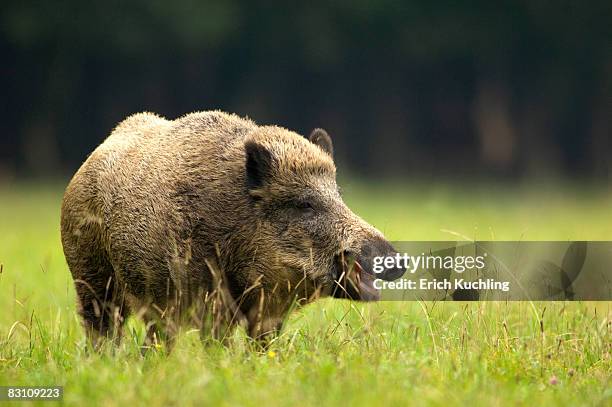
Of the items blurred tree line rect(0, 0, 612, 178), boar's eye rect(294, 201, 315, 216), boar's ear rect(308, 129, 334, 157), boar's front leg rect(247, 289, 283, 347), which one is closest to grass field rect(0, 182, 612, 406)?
boar's front leg rect(247, 289, 283, 347)

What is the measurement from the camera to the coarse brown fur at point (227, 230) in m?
5.96

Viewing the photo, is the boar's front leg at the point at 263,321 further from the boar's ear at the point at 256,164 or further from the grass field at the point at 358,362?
the boar's ear at the point at 256,164

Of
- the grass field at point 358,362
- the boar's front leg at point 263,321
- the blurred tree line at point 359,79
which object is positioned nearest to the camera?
the grass field at point 358,362

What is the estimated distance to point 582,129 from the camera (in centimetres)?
3259

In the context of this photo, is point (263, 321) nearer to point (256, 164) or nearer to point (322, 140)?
point (256, 164)

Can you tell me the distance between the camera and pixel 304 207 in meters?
6.13

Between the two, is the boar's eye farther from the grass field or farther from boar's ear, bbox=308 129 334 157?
boar's ear, bbox=308 129 334 157

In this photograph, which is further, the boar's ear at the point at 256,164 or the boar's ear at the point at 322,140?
the boar's ear at the point at 322,140

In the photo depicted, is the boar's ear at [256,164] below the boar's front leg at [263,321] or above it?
above

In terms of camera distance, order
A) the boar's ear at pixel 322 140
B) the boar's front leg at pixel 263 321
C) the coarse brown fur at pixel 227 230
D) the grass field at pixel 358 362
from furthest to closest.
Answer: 1. the boar's ear at pixel 322 140
2. the boar's front leg at pixel 263 321
3. the coarse brown fur at pixel 227 230
4. the grass field at pixel 358 362

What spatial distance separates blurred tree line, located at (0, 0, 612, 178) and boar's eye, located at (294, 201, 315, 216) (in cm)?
2436

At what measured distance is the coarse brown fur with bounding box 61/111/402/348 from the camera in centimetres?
596

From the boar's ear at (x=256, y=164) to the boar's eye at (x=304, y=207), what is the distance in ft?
0.79

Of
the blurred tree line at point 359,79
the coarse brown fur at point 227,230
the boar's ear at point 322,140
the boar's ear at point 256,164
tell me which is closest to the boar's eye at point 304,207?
the coarse brown fur at point 227,230
